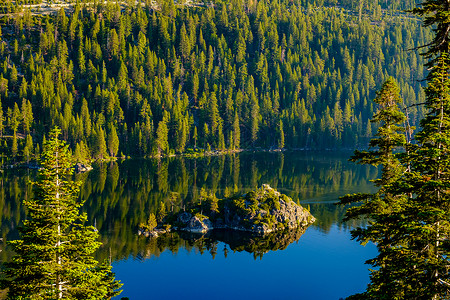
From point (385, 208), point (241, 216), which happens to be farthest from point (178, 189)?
point (385, 208)

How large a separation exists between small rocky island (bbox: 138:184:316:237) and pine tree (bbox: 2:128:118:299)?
7123 centimetres

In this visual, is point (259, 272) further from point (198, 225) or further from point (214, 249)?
point (198, 225)

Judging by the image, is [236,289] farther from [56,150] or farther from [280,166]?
[280,166]

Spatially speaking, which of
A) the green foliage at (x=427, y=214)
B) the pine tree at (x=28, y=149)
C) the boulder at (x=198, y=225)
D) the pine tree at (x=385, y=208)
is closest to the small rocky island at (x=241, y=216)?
the boulder at (x=198, y=225)

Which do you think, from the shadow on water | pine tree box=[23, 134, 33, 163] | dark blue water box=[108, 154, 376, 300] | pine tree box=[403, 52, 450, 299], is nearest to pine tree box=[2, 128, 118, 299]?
pine tree box=[403, 52, 450, 299]

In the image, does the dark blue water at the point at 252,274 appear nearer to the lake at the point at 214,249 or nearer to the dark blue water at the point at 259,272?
the dark blue water at the point at 259,272

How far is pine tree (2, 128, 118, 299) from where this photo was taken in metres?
26.1

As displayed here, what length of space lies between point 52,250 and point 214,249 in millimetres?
64917

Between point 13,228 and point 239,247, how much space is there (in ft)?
157

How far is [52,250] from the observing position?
26.3 m

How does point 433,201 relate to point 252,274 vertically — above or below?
above

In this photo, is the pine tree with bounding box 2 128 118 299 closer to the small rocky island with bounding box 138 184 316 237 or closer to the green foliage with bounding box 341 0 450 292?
the green foliage with bounding box 341 0 450 292

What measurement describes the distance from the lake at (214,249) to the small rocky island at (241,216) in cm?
388

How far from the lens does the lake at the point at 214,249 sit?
7338 centimetres
